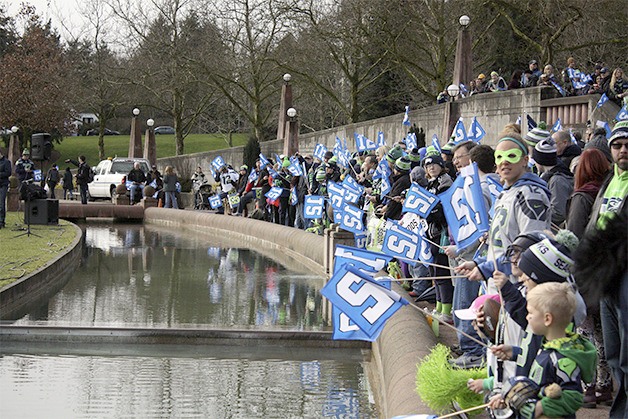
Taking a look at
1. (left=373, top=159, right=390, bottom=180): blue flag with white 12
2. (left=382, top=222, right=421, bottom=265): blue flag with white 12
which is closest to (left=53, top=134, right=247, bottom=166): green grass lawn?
(left=373, top=159, right=390, bottom=180): blue flag with white 12

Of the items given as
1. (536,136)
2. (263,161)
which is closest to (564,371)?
(536,136)

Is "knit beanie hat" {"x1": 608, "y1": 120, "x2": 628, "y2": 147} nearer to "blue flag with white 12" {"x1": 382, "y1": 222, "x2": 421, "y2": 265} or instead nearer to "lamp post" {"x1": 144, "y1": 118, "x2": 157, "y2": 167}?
"blue flag with white 12" {"x1": 382, "y1": 222, "x2": 421, "y2": 265}

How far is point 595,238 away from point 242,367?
6026 millimetres

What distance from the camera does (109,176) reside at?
43.6 meters

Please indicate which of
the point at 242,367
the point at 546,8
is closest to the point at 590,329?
the point at 242,367

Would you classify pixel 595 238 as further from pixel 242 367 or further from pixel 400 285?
pixel 400 285

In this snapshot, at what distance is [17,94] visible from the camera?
70.7 metres

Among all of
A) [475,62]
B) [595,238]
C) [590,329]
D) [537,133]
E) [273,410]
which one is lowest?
[273,410]

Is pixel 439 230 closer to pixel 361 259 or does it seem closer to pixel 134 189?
pixel 361 259

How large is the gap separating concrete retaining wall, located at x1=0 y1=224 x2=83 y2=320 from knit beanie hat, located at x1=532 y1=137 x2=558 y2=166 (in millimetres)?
7655

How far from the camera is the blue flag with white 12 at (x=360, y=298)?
23.0 feet

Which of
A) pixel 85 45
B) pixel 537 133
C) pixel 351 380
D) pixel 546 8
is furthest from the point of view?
pixel 85 45

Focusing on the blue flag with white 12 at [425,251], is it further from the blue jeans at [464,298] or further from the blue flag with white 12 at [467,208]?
the blue flag with white 12 at [467,208]

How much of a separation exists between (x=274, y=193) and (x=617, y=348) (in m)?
19.4
